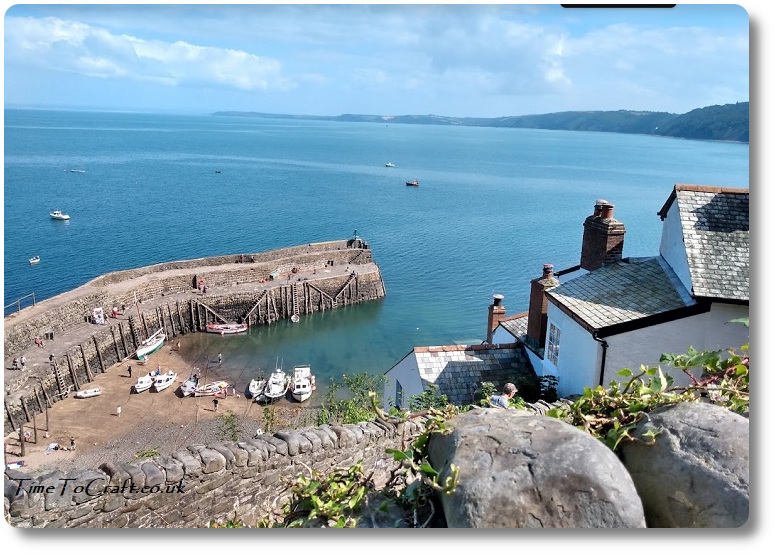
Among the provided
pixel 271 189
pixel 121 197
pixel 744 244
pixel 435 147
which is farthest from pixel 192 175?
pixel 744 244

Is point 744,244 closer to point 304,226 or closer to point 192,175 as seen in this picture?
point 304,226

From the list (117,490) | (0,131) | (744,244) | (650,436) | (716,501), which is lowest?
(117,490)

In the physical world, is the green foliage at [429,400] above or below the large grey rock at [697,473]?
below

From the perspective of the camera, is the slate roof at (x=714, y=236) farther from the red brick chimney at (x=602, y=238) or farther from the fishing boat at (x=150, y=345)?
the fishing boat at (x=150, y=345)

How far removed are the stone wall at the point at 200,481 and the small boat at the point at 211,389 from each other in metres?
27.6

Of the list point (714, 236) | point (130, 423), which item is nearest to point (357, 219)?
point (130, 423)

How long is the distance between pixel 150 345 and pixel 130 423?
34.2 ft

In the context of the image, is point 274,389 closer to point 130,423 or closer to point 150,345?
point 130,423

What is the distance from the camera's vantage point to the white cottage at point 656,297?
9438 mm

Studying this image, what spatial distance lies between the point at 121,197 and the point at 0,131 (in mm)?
88807

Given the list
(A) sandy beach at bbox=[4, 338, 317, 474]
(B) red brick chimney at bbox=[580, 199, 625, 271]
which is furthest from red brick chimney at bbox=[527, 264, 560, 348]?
(A) sandy beach at bbox=[4, 338, 317, 474]

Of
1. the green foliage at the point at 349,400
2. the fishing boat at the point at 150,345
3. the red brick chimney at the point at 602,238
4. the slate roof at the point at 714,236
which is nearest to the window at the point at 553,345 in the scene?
the red brick chimney at the point at 602,238

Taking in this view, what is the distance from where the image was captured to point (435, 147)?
194875 mm

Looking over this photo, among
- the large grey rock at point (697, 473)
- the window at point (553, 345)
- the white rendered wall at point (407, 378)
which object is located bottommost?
the white rendered wall at point (407, 378)
